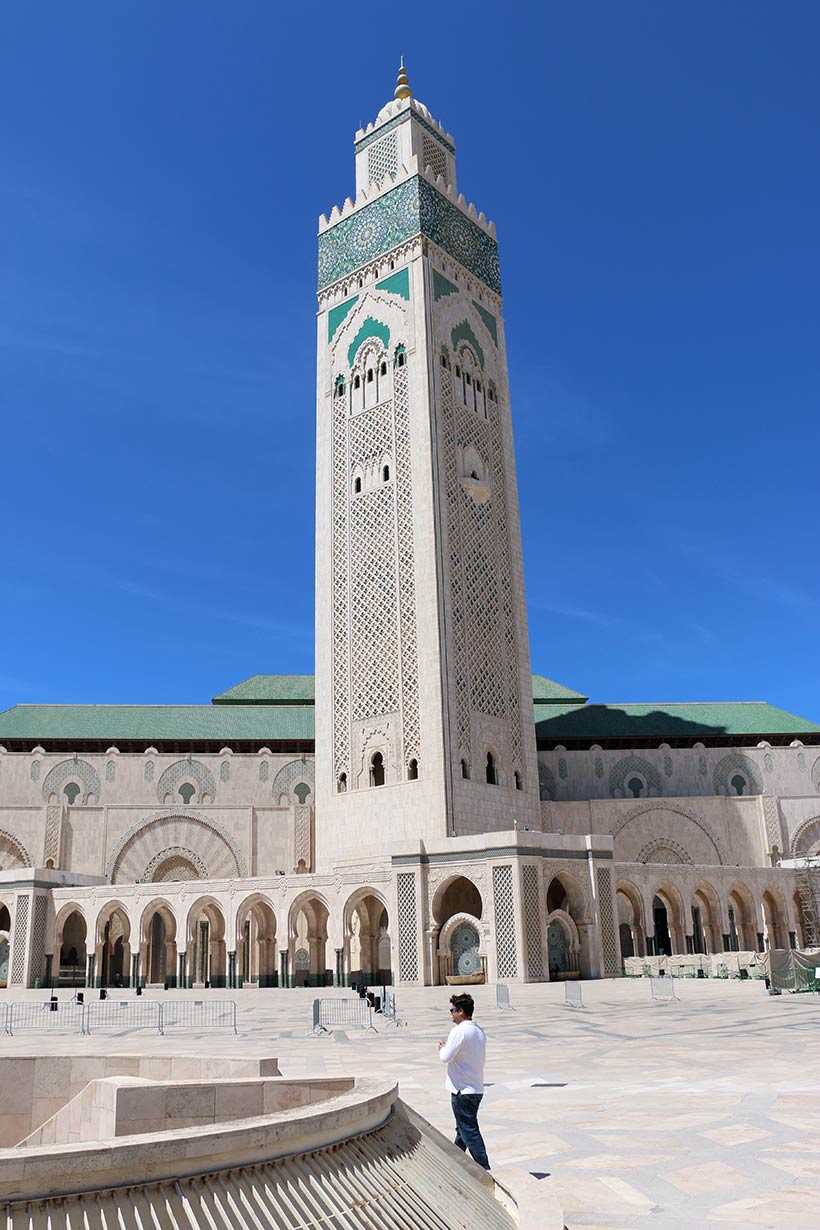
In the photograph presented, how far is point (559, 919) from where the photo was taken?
83.3 feet

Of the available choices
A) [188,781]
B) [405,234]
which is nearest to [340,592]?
[188,781]

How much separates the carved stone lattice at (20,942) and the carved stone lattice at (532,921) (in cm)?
1475

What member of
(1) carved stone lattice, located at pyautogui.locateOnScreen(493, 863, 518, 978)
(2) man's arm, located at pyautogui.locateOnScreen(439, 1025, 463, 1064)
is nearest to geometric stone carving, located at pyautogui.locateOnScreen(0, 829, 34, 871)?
(1) carved stone lattice, located at pyautogui.locateOnScreen(493, 863, 518, 978)

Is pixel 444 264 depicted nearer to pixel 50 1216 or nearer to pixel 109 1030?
pixel 109 1030

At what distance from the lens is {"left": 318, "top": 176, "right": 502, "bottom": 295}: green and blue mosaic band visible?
32.6 meters

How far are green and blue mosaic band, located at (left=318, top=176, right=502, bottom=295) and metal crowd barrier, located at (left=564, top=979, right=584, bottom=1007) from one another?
22364 mm

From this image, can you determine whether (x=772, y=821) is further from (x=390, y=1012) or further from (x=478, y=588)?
(x=390, y=1012)

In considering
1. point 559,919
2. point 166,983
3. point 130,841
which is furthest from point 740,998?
point 130,841

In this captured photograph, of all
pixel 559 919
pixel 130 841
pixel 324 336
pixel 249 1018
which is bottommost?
pixel 249 1018

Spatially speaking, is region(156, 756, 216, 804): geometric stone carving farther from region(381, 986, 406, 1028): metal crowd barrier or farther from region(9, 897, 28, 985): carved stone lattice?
region(381, 986, 406, 1028): metal crowd barrier

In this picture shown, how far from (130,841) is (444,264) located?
20.9 metres

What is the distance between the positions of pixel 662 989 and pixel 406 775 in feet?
31.4

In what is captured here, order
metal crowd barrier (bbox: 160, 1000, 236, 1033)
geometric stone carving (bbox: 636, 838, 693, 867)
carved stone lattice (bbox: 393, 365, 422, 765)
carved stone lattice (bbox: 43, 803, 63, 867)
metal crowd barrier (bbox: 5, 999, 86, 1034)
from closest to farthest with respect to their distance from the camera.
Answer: metal crowd barrier (bbox: 160, 1000, 236, 1033)
metal crowd barrier (bbox: 5, 999, 86, 1034)
carved stone lattice (bbox: 393, 365, 422, 765)
carved stone lattice (bbox: 43, 803, 63, 867)
geometric stone carving (bbox: 636, 838, 693, 867)

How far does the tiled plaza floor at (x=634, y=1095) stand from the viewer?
4.42m
